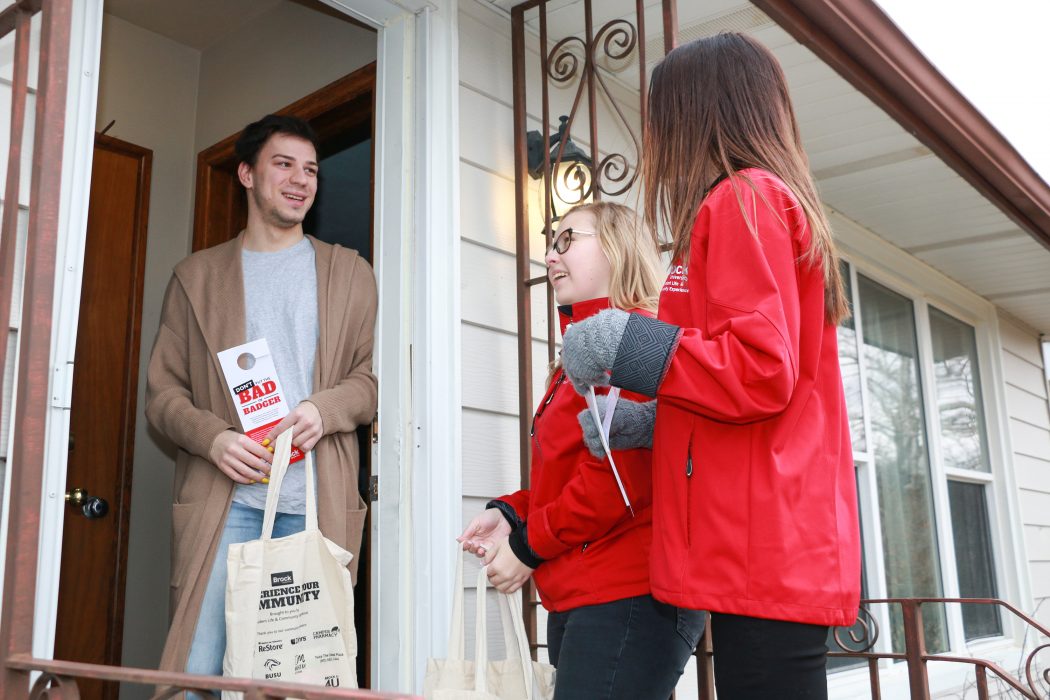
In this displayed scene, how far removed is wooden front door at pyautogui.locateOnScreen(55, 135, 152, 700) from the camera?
2857 millimetres

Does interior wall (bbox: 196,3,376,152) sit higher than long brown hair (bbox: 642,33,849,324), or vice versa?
interior wall (bbox: 196,3,376,152)

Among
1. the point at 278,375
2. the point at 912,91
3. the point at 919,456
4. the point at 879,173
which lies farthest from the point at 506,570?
the point at 919,456

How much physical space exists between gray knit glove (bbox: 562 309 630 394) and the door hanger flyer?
42.1 inches

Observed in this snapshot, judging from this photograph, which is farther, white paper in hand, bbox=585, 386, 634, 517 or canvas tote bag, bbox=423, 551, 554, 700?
canvas tote bag, bbox=423, 551, 554, 700

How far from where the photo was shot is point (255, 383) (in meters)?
2.11

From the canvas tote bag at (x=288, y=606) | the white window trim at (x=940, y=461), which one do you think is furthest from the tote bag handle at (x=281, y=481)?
the white window trim at (x=940, y=461)

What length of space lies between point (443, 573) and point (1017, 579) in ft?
16.1

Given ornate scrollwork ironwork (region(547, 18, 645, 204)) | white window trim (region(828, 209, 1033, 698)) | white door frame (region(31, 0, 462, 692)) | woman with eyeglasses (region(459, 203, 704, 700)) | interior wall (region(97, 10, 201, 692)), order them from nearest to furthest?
woman with eyeglasses (region(459, 203, 704, 700)) < white door frame (region(31, 0, 462, 692)) < ornate scrollwork ironwork (region(547, 18, 645, 204)) < interior wall (region(97, 10, 201, 692)) < white window trim (region(828, 209, 1033, 698))

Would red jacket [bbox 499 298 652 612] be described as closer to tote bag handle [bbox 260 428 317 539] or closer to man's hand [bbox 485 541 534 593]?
man's hand [bbox 485 541 534 593]

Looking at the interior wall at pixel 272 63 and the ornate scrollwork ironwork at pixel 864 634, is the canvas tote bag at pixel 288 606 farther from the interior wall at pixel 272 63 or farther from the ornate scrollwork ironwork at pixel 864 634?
the interior wall at pixel 272 63

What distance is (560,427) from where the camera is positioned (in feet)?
5.00

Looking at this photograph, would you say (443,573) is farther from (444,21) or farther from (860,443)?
(860,443)

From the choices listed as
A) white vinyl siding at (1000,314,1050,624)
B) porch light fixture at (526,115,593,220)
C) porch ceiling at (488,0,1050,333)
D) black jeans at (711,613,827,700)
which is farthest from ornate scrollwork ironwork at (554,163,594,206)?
white vinyl siding at (1000,314,1050,624)

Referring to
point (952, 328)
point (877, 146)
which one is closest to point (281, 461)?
point (877, 146)
